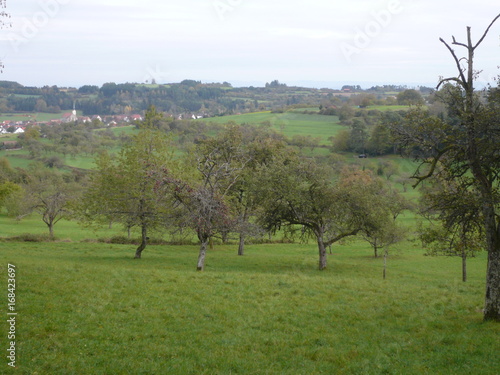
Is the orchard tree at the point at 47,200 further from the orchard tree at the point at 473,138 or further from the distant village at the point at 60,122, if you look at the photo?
the distant village at the point at 60,122

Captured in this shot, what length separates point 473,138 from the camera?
12984mm

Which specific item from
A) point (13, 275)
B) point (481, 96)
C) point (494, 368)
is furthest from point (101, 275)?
point (481, 96)

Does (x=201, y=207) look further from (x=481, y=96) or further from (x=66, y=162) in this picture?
(x=66, y=162)

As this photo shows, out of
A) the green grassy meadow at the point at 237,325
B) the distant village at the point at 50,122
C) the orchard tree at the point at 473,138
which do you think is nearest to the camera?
the green grassy meadow at the point at 237,325

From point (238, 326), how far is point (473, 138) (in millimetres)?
9143

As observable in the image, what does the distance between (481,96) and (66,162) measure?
383ft

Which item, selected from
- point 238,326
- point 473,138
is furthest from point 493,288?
point 238,326

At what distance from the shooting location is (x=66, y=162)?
11588 cm

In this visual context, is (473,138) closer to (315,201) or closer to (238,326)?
(238,326)

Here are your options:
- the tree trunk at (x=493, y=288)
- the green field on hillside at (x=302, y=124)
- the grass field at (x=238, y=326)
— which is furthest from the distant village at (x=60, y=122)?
the tree trunk at (x=493, y=288)

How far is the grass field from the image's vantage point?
10.2 metres

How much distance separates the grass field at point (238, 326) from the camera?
10195 millimetres

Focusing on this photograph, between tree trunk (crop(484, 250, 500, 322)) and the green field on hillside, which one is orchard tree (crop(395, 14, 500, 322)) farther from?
the green field on hillside

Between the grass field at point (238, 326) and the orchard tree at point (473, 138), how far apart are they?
2.02m
